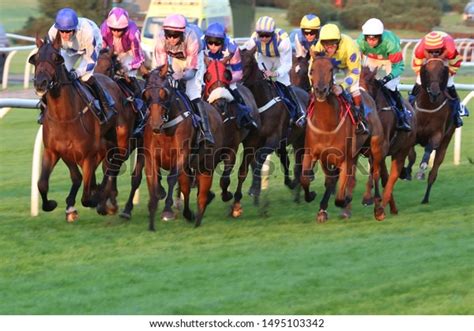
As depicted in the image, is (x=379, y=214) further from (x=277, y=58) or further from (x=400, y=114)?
(x=277, y=58)

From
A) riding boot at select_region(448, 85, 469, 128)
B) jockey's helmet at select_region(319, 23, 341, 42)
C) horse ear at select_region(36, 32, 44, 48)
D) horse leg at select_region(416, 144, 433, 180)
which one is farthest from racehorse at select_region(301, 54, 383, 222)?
horse leg at select_region(416, 144, 433, 180)

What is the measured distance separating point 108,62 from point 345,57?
2.28 meters

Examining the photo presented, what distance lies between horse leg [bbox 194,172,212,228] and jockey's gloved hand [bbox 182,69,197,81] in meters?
0.88

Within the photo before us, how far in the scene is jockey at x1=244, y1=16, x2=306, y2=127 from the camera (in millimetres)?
12352

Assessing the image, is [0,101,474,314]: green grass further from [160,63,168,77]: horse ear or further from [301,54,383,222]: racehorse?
[160,63,168,77]: horse ear

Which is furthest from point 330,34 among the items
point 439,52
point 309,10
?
point 309,10

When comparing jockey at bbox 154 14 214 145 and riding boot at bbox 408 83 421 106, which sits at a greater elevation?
jockey at bbox 154 14 214 145

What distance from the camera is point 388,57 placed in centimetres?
1220

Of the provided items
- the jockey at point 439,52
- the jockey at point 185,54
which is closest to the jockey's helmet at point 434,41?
the jockey at point 439,52

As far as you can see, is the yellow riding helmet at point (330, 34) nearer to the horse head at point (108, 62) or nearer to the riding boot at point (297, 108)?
the riding boot at point (297, 108)

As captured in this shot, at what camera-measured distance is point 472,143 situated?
18.2m

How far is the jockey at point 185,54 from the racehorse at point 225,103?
46 centimetres

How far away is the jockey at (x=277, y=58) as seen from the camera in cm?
1235

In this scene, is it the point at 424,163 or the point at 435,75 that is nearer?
the point at 435,75
